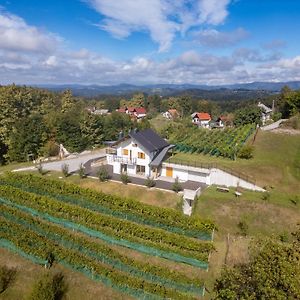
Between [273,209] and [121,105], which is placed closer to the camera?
[273,209]

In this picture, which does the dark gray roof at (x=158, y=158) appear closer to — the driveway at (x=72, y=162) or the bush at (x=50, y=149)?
the driveway at (x=72, y=162)

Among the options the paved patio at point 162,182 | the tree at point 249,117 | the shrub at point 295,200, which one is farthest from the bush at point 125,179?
the tree at point 249,117

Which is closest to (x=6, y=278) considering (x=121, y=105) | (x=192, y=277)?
(x=192, y=277)

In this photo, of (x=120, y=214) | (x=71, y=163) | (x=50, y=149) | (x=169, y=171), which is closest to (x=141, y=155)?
(x=169, y=171)

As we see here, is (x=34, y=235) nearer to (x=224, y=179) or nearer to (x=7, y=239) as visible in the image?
(x=7, y=239)

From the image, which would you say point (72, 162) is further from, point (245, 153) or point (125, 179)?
point (245, 153)

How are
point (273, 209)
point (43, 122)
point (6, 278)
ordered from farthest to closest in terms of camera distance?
point (43, 122) < point (273, 209) < point (6, 278)
